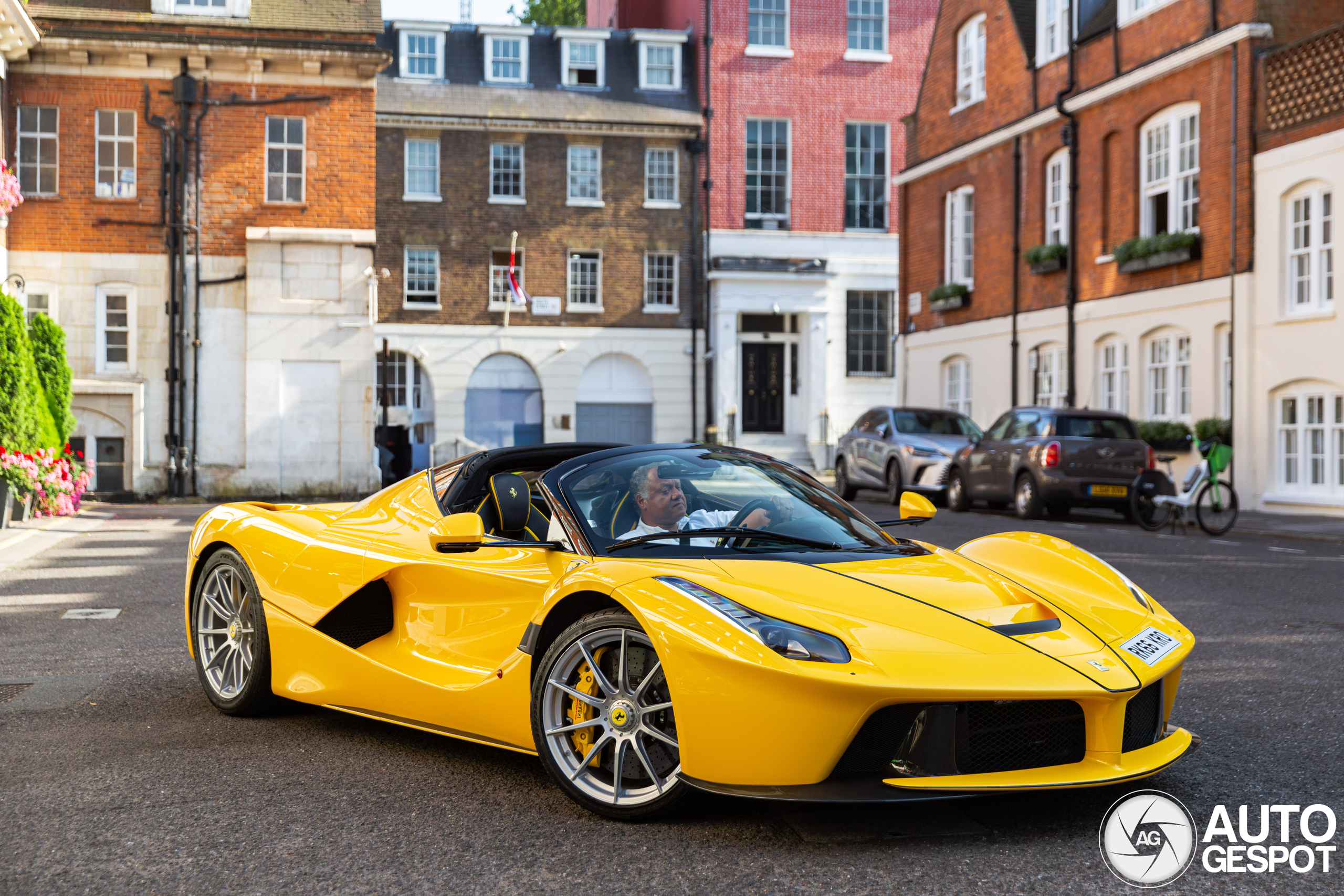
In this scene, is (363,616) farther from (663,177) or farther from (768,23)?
(768,23)

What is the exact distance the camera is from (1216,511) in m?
16.9

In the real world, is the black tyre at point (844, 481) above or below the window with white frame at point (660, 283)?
below

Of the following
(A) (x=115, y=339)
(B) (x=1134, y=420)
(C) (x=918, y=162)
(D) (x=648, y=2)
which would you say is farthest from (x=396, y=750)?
(D) (x=648, y=2)

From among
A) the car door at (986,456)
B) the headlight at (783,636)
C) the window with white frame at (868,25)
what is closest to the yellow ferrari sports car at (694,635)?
the headlight at (783,636)

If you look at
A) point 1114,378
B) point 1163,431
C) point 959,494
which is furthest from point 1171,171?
point 959,494

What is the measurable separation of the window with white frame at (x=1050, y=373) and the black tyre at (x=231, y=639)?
882 inches

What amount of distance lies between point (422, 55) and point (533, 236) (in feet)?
19.1

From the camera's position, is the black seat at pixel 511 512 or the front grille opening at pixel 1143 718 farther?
the black seat at pixel 511 512

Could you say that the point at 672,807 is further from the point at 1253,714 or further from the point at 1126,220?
the point at 1126,220

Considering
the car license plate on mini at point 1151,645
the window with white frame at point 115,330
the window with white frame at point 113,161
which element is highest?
the window with white frame at point 113,161

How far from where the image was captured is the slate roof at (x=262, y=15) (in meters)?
25.8

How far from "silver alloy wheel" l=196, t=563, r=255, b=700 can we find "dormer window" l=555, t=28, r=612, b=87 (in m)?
33.1

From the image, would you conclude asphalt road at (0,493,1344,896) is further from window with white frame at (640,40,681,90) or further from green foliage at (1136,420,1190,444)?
window with white frame at (640,40,681,90)

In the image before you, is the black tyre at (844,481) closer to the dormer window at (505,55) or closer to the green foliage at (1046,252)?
the green foliage at (1046,252)
